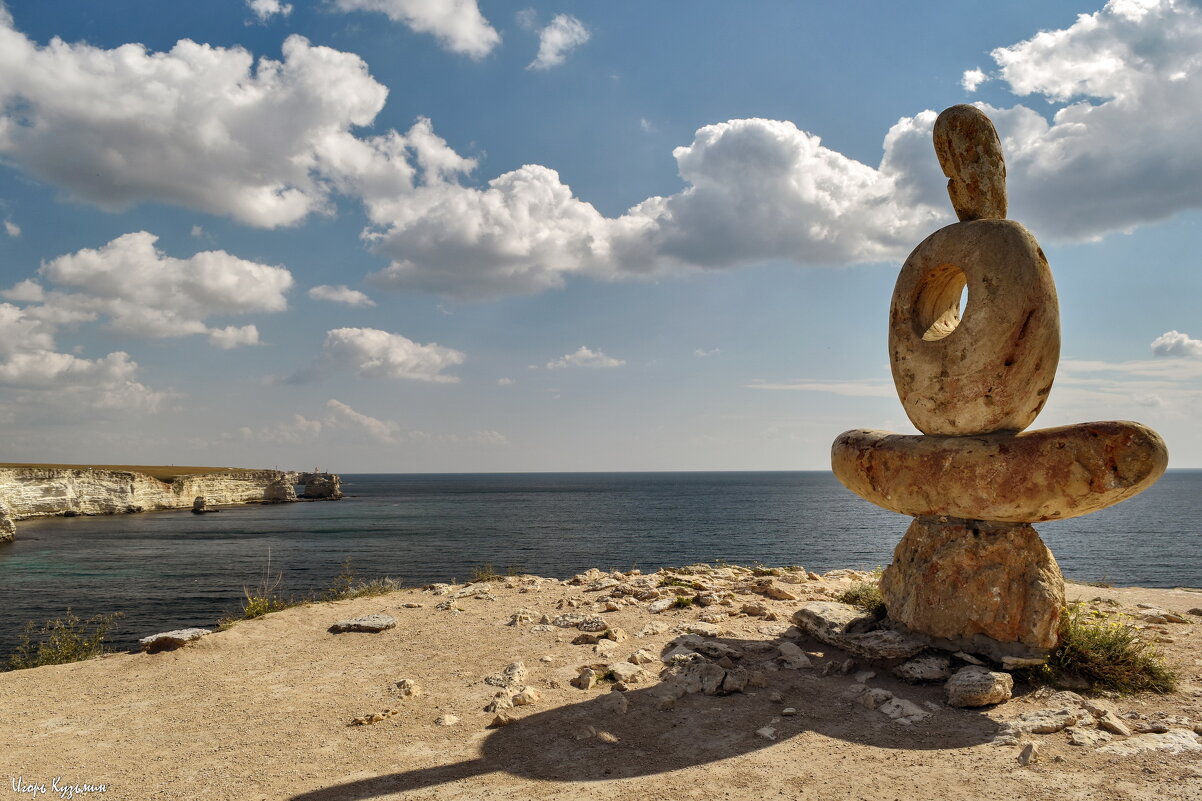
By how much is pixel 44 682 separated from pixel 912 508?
12.2 m

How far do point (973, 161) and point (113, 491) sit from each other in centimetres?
7825

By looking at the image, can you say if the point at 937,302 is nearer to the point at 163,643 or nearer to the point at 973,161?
the point at 973,161

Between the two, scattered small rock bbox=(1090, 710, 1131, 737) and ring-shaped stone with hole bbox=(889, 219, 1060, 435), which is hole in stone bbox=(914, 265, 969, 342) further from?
scattered small rock bbox=(1090, 710, 1131, 737)

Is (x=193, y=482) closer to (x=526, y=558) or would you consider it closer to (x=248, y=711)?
(x=526, y=558)

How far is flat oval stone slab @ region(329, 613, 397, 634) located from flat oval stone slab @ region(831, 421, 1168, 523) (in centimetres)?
810

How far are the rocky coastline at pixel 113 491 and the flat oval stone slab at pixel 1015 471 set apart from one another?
190 feet

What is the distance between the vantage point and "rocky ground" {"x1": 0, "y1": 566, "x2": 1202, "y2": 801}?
553cm

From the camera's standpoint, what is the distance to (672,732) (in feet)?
21.3

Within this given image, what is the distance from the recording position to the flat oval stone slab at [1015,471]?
6.68 meters

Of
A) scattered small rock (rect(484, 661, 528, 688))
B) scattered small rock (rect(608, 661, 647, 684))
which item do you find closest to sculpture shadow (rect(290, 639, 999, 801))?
scattered small rock (rect(608, 661, 647, 684))

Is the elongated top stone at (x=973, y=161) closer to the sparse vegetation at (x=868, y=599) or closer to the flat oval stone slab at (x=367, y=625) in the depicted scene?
the sparse vegetation at (x=868, y=599)

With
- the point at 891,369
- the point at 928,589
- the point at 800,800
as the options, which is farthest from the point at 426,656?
the point at 891,369

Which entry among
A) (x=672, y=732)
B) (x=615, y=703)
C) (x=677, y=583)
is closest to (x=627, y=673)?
(x=615, y=703)

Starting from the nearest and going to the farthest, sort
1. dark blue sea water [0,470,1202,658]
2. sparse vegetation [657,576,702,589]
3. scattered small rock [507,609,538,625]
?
scattered small rock [507,609,538,625] < sparse vegetation [657,576,702,589] < dark blue sea water [0,470,1202,658]
